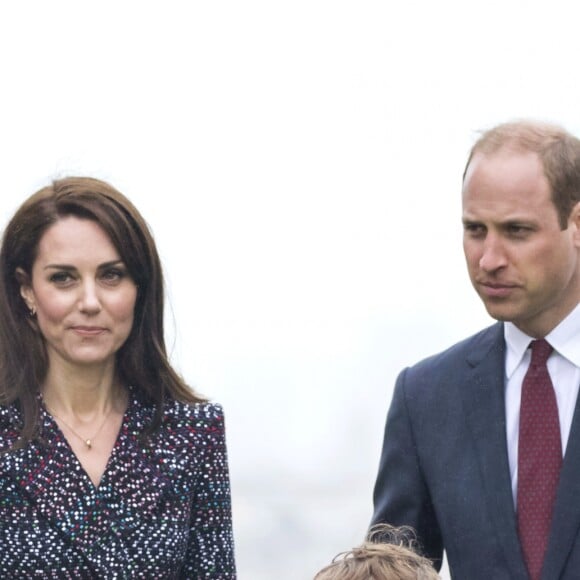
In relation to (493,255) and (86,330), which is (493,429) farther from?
(86,330)

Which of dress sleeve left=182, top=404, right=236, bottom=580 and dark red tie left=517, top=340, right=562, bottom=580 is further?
dress sleeve left=182, top=404, right=236, bottom=580

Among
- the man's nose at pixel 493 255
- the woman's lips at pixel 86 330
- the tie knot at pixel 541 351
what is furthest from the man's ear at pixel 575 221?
the woman's lips at pixel 86 330

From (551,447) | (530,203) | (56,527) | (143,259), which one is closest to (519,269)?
(530,203)

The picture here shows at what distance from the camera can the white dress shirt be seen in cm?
684

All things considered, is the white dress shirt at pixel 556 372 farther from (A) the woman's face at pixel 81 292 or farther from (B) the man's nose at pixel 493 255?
(A) the woman's face at pixel 81 292

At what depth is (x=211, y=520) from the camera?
7309 mm

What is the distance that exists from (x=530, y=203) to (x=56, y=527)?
209 centimetres

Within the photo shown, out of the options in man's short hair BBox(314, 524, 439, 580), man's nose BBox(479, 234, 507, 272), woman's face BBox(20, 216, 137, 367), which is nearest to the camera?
man's short hair BBox(314, 524, 439, 580)

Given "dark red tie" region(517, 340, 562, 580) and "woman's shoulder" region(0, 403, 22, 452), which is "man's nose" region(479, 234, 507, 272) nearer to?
"dark red tie" region(517, 340, 562, 580)

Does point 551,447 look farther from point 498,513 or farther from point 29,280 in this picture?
point 29,280

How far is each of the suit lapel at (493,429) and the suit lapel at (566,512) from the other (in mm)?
122

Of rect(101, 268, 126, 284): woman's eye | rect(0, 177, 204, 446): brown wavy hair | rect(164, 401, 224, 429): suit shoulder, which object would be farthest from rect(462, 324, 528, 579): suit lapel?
rect(101, 268, 126, 284): woman's eye

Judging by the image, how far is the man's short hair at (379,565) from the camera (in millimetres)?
6148

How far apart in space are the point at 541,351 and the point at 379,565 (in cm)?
115
